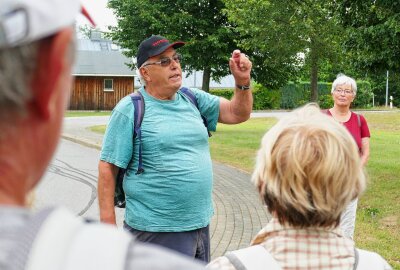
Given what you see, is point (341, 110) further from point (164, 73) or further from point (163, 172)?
point (163, 172)

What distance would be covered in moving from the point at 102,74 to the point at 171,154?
53.0m

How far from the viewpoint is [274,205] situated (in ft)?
7.56

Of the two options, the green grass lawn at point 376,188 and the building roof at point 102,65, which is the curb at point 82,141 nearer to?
the green grass lawn at point 376,188

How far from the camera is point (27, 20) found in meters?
0.92

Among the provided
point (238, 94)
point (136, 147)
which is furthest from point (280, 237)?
point (238, 94)

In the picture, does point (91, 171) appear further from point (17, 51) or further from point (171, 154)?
point (17, 51)

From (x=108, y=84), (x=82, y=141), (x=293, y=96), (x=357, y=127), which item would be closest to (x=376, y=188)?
(x=357, y=127)

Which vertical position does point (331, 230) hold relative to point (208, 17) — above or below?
below

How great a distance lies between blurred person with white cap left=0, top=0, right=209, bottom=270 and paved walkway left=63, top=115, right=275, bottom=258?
593 centimetres

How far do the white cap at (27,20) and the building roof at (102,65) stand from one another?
5455cm

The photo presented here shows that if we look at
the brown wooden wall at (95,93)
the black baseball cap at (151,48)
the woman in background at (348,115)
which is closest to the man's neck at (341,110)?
the woman in background at (348,115)

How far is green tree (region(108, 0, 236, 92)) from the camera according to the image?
82.9 ft

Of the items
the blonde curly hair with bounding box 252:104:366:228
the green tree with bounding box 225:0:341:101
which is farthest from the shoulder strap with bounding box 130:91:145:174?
the green tree with bounding box 225:0:341:101

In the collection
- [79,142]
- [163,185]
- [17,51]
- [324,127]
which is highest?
[17,51]
